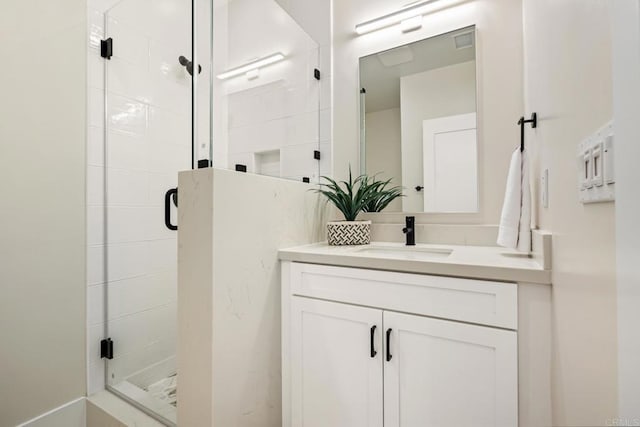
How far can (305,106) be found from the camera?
183cm

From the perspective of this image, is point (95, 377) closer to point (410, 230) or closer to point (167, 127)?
point (167, 127)

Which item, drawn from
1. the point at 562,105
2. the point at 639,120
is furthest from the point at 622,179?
the point at 562,105

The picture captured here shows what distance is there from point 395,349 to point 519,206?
26.8 inches

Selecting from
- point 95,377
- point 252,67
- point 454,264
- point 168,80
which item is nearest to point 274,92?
point 252,67

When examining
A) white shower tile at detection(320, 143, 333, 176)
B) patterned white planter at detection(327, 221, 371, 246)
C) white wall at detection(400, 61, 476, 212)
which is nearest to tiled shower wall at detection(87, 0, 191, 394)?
white shower tile at detection(320, 143, 333, 176)

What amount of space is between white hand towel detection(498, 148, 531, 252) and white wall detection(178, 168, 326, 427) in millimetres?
907

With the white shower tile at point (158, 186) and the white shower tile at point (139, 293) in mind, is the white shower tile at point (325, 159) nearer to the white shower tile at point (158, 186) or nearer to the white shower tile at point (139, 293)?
the white shower tile at point (158, 186)

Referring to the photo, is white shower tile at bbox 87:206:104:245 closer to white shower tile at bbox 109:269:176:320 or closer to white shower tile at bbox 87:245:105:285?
white shower tile at bbox 87:245:105:285

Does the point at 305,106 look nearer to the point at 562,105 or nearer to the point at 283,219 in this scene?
the point at 283,219

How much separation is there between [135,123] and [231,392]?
4.66ft

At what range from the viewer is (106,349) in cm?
152

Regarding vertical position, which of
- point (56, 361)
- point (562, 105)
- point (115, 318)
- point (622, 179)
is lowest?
point (56, 361)

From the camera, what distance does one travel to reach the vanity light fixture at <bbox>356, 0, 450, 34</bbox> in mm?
1619

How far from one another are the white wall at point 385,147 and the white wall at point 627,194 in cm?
130
